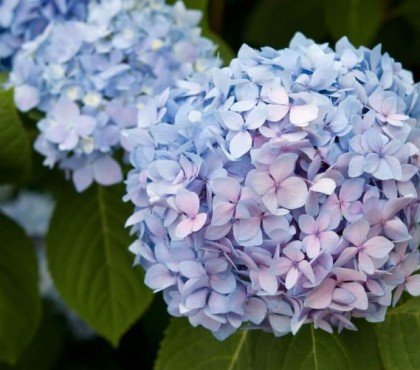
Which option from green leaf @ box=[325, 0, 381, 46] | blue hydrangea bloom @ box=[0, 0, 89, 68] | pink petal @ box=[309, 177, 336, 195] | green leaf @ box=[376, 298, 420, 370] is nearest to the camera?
pink petal @ box=[309, 177, 336, 195]

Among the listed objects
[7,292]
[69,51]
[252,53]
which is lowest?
[7,292]

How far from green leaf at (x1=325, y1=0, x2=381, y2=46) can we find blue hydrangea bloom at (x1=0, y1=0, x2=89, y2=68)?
0.56 meters

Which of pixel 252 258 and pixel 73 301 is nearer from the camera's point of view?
pixel 252 258

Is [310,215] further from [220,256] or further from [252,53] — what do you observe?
[252,53]

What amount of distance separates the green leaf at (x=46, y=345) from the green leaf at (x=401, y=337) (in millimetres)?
916

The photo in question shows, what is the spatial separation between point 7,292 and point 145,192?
20.2 inches

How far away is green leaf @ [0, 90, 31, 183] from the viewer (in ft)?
4.61

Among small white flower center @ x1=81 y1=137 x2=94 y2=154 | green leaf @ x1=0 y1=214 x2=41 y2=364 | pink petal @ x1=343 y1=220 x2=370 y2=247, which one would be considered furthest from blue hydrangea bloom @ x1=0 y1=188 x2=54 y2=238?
pink petal @ x1=343 y1=220 x2=370 y2=247

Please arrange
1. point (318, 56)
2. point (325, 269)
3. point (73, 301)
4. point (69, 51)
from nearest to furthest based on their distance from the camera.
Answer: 1. point (325, 269)
2. point (318, 56)
3. point (69, 51)
4. point (73, 301)

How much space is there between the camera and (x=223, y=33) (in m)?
2.22

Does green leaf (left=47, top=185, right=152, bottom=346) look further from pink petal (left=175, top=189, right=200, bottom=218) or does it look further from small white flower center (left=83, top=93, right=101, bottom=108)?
pink petal (left=175, top=189, right=200, bottom=218)

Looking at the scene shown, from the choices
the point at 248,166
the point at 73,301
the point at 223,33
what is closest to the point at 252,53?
the point at 248,166

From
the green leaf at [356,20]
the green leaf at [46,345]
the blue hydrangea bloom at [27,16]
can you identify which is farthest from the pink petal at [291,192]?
the green leaf at [46,345]

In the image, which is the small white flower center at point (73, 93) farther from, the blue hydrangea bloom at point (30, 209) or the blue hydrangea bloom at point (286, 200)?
the blue hydrangea bloom at point (30, 209)
